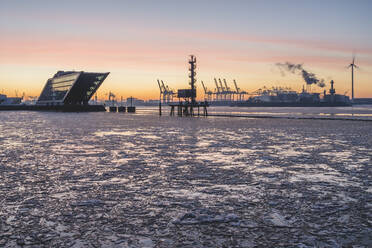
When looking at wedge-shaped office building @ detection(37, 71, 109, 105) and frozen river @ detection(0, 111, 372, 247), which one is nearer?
frozen river @ detection(0, 111, 372, 247)

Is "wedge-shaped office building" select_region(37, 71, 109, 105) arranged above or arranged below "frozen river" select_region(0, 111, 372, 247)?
above

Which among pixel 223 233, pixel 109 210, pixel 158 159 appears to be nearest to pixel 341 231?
pixel 223 233

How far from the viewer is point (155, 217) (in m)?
6.68

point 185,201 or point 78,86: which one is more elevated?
point 78,86

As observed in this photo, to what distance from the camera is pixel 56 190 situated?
890 centimetres

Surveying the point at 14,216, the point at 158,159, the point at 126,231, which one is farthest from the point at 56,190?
the point at 158,159

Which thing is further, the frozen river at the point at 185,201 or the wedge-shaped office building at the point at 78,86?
the wedge-shaped office building at the point at 78,86

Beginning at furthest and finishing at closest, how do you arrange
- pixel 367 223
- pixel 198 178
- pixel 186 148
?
pixel 186 148 → pixel 198 178 → pixel 367 223

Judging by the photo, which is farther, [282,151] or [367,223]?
[282,151]

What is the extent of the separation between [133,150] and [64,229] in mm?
11118

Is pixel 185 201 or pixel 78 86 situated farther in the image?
pixel 78 86

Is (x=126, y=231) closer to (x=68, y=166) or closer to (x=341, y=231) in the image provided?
(x=341, y=231)

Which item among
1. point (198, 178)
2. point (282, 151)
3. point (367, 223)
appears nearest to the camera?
point (367, 223)

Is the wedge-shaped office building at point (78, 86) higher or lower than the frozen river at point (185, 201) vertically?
higher
